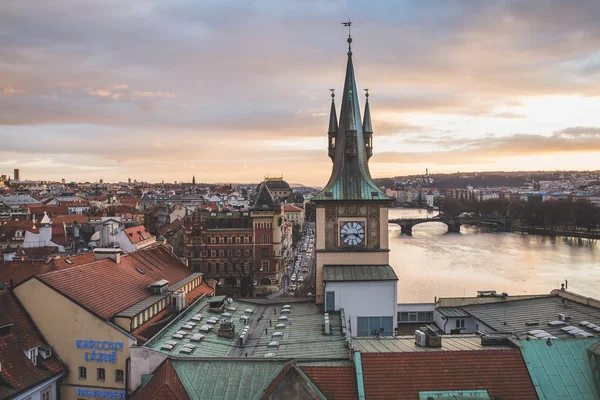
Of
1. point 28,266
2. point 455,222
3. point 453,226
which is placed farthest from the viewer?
point 455,222

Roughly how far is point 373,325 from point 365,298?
122 cm

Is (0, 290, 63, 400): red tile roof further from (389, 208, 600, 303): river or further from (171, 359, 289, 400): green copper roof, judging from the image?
(389, 208, 600, 303): river

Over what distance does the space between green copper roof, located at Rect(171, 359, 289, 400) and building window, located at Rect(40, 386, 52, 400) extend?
6.00m

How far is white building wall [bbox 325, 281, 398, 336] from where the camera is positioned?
2217 centimetres

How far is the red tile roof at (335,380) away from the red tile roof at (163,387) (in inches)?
145

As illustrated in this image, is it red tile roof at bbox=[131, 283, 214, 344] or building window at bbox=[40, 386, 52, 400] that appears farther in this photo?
red tile roof at bbox=[131, 283, 214, 344]

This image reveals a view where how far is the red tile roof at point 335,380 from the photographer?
13758 mm

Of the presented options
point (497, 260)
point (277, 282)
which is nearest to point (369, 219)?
point (277, 282)

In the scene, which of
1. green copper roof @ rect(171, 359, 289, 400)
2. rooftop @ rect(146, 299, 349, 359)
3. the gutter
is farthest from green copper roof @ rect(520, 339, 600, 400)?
green copper roof @ rect(171, 359, 289, 400)

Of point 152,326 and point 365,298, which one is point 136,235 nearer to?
point 152,326

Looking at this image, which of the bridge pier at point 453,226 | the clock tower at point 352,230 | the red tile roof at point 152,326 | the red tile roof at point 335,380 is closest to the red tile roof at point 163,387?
→ the red tile roof at point 335,380

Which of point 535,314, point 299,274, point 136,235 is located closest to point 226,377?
point 535,314

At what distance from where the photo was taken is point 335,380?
1411 centimetres

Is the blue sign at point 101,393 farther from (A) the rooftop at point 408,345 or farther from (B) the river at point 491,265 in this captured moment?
(B) the river at point 491,265
